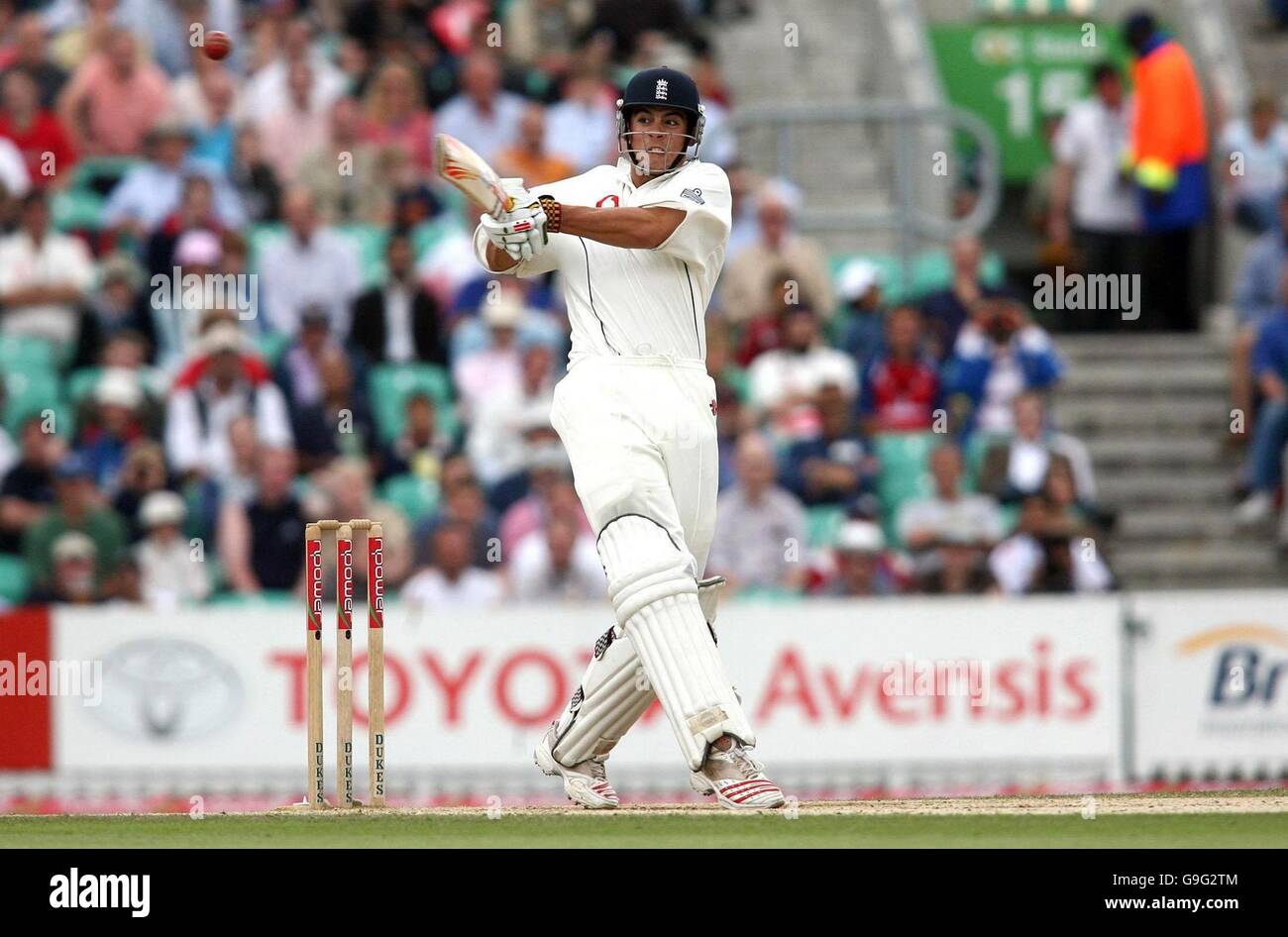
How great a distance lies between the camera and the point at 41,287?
1473cm

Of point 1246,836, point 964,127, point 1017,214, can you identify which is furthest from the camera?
point 1017,214

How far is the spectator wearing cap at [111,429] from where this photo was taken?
46.0 feet

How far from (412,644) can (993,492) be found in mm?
3616

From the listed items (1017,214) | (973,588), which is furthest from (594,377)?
(1017,214)

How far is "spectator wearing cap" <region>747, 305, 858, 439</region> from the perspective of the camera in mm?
14445

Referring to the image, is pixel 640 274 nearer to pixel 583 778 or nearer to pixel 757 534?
pixel 583 778

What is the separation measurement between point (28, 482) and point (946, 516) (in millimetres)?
5231

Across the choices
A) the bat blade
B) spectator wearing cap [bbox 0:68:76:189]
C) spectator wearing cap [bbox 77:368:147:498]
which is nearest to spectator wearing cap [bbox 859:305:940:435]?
spectator wearing cap [bbox 77:368:147:498]

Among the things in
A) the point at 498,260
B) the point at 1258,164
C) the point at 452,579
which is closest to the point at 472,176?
the point at 498,260

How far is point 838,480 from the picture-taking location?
1416 centimetres

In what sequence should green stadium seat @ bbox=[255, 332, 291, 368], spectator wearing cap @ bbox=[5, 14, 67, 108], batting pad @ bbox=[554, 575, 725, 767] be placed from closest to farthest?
batting pad @ bbox=[554, 575, 725, 767] → green stadium seat @ bbox=[255, 332, 291, 368] → spectator wearing cap @ bbox=[5, 14, 67, 108]

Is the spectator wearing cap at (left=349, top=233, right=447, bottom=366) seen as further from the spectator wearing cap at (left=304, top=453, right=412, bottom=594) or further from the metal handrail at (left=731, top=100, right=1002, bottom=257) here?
the metal handrail at (left=731, top=100, right=1002, bottom=257)

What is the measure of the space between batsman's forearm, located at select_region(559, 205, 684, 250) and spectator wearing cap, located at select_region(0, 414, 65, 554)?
266 inches
